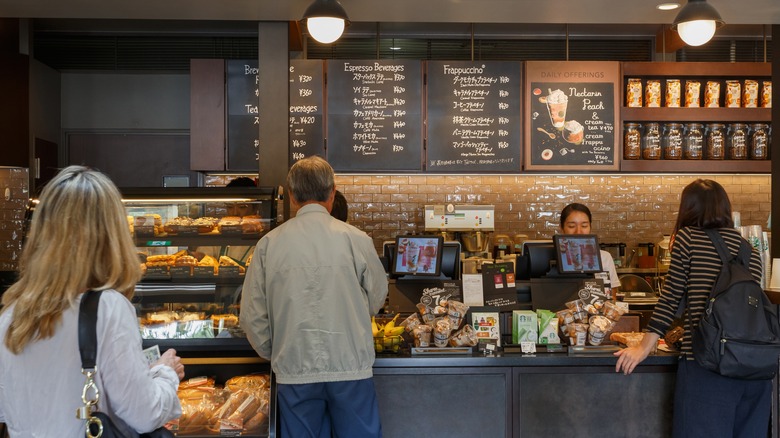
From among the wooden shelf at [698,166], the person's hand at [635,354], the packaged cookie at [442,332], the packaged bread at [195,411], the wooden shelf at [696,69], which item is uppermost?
the wooden shelf at [696,69]

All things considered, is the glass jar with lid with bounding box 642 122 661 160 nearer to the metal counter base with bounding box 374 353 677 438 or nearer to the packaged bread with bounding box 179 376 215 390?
the metal counter base with bounding box 374 353 677 438

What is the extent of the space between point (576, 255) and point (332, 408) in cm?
140

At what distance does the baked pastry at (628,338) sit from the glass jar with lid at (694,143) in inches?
97.9

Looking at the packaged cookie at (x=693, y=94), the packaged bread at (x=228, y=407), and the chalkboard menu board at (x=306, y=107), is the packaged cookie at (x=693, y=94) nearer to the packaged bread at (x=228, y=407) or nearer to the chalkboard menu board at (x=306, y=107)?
the chalkboard menu board at (x=306, y=107)

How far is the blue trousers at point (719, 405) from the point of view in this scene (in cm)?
285

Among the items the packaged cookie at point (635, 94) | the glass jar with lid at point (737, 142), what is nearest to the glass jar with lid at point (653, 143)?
the packaged cookie at point (635, 94)

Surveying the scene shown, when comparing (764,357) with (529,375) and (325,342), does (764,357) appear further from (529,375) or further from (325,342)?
(325,342)

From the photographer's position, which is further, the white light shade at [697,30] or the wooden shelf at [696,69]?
the wooden shelf at [696,69]

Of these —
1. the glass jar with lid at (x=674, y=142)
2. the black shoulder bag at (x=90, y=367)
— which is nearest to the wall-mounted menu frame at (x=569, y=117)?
the glass jar with lid at (x=674, y=142)

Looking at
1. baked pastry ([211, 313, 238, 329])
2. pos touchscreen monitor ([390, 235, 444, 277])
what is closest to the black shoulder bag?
baked pastry ([211, 313, 238, 329])

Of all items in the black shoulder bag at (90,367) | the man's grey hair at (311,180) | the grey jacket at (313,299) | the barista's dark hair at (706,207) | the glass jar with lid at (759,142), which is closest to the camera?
→ the black shoulder bag at (90,367)

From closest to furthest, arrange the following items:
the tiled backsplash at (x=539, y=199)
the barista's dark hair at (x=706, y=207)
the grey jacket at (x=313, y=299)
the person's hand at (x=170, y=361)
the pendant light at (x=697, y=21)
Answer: the person's hand at (x=170, y=361) < the grey jacket at (x=313, y=299) < the barista's dark hair at (x=706, y=207) < the pendant light at (x=697, y=21) < the tiled backsplash at (x=539, y=199)

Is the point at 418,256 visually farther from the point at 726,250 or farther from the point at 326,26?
the point at 726,250

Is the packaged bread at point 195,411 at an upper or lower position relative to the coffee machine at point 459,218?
lower
